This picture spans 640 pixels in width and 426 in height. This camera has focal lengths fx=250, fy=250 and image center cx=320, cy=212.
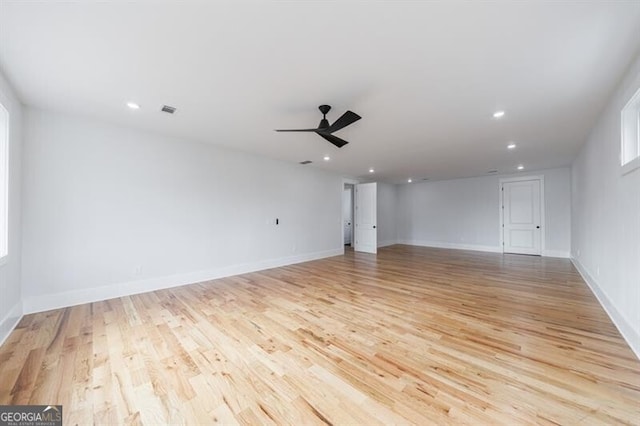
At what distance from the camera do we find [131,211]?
149 inches

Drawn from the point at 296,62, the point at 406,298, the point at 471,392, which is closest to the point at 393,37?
the point at 296,62

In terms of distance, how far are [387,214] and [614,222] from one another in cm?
681

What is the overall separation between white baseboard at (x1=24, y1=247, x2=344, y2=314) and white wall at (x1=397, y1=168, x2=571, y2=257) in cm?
622

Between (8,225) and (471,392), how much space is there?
451 cm

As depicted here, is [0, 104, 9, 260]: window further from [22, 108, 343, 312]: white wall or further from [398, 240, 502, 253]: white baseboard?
[398, 240, 502, 253]: white baseboard

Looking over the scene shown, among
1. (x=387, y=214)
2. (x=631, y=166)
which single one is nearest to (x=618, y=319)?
(x=631, y=166)

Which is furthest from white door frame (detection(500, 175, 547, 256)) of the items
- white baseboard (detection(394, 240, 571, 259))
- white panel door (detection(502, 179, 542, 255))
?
white baseboard (detection(394, 240, 571, 259))

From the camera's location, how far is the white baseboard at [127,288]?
3.12m

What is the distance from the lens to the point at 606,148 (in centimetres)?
305

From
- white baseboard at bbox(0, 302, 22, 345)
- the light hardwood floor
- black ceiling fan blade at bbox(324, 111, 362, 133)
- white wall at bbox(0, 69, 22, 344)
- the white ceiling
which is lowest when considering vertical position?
the light hardwood floor

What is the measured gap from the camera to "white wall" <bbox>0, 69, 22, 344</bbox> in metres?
2.46

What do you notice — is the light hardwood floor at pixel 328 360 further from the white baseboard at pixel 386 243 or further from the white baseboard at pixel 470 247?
the white baseboard at pixel 386 243

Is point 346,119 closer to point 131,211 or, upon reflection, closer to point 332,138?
point 332,138

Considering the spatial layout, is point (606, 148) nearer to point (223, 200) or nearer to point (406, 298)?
point (406, 298)
